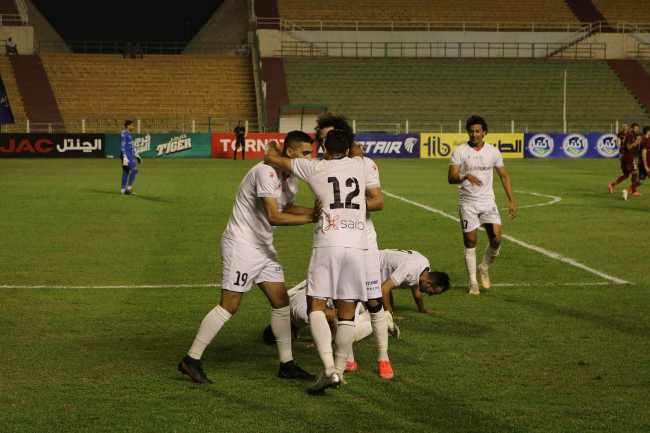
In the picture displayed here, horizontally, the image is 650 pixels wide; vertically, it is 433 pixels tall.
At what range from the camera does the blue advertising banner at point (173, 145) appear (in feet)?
170

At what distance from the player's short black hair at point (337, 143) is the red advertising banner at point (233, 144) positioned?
43.6m

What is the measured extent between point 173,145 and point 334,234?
45.0 m

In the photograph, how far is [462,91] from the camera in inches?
2445

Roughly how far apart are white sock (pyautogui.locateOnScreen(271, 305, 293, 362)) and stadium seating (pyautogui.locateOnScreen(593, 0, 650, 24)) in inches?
2555

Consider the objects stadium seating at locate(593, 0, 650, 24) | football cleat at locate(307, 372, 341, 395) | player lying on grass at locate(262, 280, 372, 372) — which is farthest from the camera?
stadium seating at locate(593, 0, 650, 24)

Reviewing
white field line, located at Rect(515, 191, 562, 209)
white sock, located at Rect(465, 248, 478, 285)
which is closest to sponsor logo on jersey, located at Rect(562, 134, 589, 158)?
white field line, located at Rect(515, 191, 562, 209)

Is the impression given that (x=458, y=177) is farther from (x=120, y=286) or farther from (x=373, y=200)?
(x=373, y=200)

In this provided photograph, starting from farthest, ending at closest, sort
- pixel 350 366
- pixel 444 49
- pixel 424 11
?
pixel 424 11
pixel 444 49
pixel 350 366

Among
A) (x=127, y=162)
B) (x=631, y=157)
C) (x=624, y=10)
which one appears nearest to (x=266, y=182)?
(x=127, y=162)

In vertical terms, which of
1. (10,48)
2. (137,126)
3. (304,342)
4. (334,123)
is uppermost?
(10,48)

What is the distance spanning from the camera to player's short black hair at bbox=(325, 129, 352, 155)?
784cm

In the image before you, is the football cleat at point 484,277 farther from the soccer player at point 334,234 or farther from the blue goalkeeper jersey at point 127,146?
the blue goalkeeper jersey at point 127,146

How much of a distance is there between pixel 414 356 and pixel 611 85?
5689 centimetres

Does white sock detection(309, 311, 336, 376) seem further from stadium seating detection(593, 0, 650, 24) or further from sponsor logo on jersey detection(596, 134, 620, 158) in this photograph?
stadium seating detection(593, 0, 650, 24)
